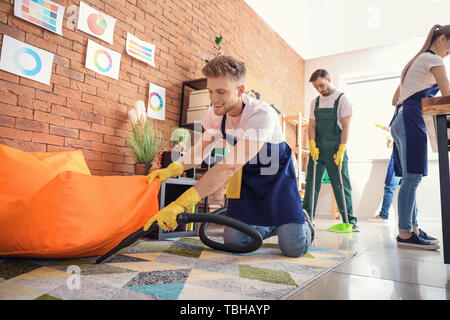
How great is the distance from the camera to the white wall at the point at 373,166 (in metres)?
4.01

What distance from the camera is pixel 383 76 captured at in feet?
15.1

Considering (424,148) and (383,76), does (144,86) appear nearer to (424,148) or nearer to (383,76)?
(424,148)

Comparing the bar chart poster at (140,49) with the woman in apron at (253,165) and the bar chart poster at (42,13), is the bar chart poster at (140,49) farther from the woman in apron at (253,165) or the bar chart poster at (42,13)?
the woman in apron at (253,165)

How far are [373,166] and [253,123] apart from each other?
12.4 feet

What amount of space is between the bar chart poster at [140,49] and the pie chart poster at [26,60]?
2.00 feet

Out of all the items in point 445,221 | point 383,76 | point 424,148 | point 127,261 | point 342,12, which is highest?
point 342,12

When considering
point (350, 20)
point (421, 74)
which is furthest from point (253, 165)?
point (350, 20)

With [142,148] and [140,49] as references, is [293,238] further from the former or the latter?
[140,49]

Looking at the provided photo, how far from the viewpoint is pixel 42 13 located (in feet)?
5.80

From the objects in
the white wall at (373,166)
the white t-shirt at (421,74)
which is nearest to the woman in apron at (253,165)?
the white t-shirt at (421,74)
